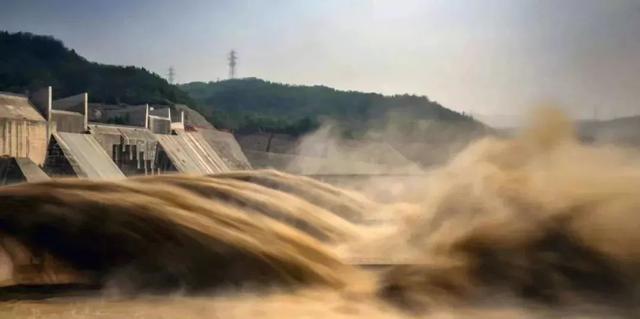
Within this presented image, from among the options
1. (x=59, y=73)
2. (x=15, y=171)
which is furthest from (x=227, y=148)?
(x=15, y=171)

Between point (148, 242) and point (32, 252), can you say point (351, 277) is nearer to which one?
point (148, 242)

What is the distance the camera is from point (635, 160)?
459 inches

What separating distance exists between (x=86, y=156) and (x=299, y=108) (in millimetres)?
26402

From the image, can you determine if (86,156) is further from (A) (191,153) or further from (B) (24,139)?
(A) (191,153)

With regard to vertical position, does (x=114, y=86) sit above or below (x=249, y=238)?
above

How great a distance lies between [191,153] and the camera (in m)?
27.8

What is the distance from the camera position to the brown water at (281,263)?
5133 mm

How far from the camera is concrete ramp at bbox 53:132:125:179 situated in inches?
811

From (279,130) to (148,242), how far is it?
29.8 meters

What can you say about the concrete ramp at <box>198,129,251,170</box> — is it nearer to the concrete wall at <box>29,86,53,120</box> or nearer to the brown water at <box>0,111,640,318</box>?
the concrete wall at <box>29,86,53,120</box>

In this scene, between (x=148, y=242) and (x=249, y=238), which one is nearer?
(x=148, y=242)

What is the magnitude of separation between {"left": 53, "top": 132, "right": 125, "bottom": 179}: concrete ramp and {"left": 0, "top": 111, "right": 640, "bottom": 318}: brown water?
14307mm

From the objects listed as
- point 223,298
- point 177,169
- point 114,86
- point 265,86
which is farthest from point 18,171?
point 265,86

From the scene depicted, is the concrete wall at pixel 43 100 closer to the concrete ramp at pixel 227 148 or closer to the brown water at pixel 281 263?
the concrete ramp at pixel 227 148
